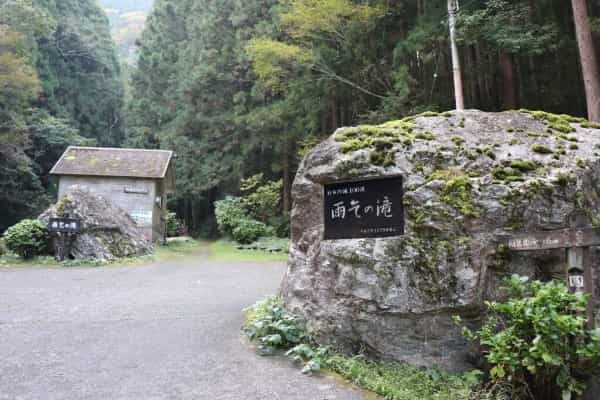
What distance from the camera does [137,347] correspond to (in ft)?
15.4

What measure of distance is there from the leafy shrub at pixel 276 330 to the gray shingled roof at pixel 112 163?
51.2 feet

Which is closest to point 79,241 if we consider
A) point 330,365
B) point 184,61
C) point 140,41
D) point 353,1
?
point 330,365

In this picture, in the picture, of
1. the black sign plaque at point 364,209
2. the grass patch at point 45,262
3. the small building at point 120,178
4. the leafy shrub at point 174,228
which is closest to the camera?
the black sign plaque at point 364,209

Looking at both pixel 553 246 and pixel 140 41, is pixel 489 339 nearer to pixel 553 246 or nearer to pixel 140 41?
pixel 553 246

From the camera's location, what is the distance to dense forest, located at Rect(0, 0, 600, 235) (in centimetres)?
1279

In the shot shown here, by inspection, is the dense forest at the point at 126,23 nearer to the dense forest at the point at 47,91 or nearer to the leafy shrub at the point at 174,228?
the dense forest at the point at 47,91

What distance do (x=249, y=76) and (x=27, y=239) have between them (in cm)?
1552

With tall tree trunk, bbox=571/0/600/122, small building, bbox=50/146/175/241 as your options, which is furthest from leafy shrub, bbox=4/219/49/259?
tall tree trunk, bbox=571/0/600/122

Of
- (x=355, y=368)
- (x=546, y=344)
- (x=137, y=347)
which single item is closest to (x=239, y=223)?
(x=137, y=347)

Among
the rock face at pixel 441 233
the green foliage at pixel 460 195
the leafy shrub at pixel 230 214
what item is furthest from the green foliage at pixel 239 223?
the green foliage at pixel 460 195

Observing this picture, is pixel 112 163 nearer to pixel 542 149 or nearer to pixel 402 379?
pixel 402 379

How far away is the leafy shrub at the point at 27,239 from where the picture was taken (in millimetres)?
12586

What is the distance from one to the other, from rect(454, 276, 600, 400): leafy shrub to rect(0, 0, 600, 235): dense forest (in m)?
9.64

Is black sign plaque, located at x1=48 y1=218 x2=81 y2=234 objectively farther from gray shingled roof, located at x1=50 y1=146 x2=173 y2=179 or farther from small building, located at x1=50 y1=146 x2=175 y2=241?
gray shingled roof, located at x1=50 y1=146 x2=173 y2=179
